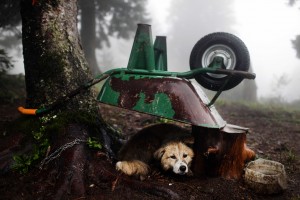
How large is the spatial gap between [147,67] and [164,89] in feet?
1.53

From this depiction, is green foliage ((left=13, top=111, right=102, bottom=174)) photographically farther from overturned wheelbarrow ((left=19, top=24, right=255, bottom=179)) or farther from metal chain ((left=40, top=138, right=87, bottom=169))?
overturned wheelbarrow ((left=19, top=24, right=255, bottom=179))

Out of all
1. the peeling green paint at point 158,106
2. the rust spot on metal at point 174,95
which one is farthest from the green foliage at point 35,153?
the peeling green paint at point 158,106

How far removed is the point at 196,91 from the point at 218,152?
928 mm

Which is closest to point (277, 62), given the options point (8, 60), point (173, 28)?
point (173, 28)

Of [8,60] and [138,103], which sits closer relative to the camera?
[138,103]

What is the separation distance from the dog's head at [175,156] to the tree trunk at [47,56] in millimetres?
1656

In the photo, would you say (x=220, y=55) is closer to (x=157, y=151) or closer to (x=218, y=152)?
(x=218, y=152)

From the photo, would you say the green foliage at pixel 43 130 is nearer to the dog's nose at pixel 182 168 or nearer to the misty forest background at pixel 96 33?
the dog's nose at pixel 182 168

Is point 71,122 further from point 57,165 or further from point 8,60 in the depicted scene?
point 8,60

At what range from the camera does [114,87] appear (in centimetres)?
402

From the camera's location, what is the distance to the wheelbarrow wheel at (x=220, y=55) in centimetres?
375

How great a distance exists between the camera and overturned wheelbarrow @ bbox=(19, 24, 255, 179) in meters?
3.67

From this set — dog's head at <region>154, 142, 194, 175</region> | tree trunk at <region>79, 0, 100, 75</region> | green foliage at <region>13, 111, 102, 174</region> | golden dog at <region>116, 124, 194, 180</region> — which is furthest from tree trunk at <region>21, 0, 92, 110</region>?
tree trunk at <region>79, 0, 100, 75</region>

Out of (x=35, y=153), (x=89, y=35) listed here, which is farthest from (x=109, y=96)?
(x=89, y=35)
